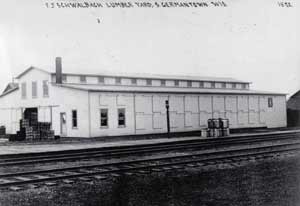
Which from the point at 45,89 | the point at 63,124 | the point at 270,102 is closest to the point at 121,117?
the point at 63,124

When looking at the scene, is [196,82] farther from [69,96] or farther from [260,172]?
[260,172]

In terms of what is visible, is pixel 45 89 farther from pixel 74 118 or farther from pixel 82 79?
pixel 74 118

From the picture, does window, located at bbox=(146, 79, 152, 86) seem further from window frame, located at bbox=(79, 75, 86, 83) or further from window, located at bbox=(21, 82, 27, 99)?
window, located at bbox=(21, 82, 27, 99)

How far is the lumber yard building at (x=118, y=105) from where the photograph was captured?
1202 inches

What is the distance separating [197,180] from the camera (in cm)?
1015

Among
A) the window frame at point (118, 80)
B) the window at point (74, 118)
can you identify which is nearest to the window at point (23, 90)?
the window at point (74, 118)

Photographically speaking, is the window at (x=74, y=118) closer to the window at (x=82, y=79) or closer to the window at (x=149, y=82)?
the window at (x=82, y=79)

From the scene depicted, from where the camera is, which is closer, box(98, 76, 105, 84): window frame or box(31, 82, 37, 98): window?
box(31, 82, 37, 98): window

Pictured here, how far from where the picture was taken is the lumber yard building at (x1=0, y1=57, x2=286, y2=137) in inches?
1202

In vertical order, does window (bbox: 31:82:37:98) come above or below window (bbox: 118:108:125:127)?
above

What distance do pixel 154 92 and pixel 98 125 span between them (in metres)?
5.92

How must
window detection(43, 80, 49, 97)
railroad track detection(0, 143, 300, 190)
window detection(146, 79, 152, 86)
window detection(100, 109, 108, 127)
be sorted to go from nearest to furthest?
railroad track detection(0, 143, 300, 190) → window detection(100, 109, 108, 127) → window detection(43, 80, 49, 97) → window detection(146, 79, 152, 86)

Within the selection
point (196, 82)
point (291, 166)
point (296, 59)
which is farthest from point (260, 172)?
point (196, 82)

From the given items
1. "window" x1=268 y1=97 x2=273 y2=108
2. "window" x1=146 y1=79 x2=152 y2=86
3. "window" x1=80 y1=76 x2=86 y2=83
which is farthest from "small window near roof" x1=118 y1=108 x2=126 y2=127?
"window" x1=268 y1=97 x2=273 y2=108
